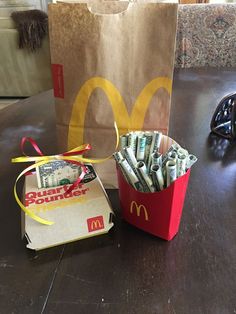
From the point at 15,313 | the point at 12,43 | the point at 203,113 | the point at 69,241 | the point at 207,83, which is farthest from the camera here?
the point at 12,43

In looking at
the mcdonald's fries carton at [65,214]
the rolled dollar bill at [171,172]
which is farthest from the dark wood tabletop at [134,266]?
the rolled dollar bill at [171,172]

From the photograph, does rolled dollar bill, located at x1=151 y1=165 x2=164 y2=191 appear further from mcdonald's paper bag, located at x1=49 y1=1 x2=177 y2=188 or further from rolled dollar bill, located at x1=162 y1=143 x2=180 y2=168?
mcdonald's paper bag, located at x1=49 y1=1 x2=177 y2=188

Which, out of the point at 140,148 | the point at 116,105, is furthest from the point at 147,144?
the point at 116,105

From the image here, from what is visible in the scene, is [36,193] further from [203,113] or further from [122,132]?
[203,113]

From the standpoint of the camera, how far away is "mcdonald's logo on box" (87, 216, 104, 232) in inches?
20.9

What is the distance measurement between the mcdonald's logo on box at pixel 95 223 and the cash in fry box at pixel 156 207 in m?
0.05

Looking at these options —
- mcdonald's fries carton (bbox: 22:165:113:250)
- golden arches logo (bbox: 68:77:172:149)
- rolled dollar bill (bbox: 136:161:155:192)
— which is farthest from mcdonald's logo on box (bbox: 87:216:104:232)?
golden arches logo (bbox: 68:77:172:149)

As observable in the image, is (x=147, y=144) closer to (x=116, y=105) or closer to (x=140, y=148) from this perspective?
(x=140, y=148)

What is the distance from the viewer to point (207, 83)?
52.6 inches

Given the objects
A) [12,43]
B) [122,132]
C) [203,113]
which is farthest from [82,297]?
[12,43]

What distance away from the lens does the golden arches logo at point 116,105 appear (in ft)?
2.05

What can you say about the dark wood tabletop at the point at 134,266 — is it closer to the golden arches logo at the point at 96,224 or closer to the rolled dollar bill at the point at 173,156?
the golden arches logo at the point at 96,224

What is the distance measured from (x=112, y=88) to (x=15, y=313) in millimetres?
433

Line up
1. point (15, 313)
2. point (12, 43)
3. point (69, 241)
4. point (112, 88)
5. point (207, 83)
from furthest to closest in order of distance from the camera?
point (12, 43) → point (207, 83) → point (112, 88) → point (69, 241) → point (15, 313)
